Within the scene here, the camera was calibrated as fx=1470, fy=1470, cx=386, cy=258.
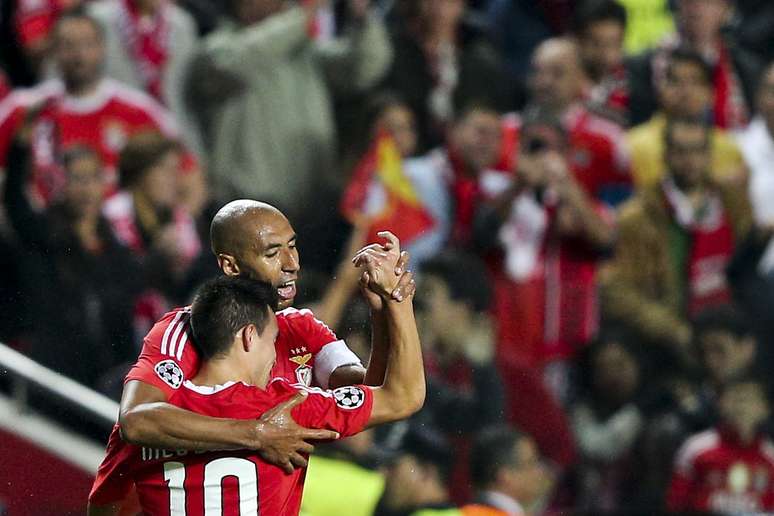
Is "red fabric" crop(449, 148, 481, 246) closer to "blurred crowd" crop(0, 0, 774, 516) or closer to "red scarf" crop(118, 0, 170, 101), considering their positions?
"blurred crowd" crop(0, 0, 774, 516)

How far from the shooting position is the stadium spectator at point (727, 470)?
289 inches

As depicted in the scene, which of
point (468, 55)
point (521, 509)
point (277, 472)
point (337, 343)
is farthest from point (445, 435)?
point (277, 472)

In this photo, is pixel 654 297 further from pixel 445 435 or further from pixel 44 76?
pixel 44 76

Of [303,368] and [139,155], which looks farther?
[139,155]

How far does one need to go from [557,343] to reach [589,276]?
0.39 meters

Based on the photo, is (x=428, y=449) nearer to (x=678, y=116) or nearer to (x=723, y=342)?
(x=723, y=342)

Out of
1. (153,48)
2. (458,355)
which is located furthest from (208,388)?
(153,48)

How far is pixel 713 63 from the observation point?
8.05 metres

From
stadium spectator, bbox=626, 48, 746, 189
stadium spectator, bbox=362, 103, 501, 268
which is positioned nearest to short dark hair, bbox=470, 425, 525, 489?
stadium spectator, bbox=362, 103, 501, 268

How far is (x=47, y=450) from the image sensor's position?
5516mm

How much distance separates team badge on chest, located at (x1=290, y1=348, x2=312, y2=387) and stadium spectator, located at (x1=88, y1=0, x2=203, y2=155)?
3.58 meters

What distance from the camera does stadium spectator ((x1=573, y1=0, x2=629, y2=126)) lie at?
788 centimetres

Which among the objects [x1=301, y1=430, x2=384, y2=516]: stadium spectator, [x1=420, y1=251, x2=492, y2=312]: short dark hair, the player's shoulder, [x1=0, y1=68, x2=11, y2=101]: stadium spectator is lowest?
the player's shoulder

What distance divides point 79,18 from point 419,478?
2649mm
